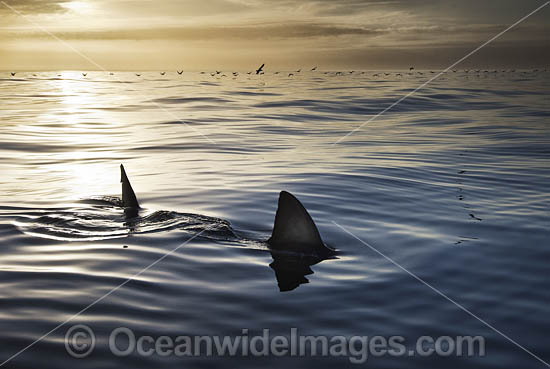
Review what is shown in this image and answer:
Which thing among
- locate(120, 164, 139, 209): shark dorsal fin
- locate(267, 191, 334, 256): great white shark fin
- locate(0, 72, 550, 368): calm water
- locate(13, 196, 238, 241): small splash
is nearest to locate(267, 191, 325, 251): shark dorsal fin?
locate(267, 191, 334, 256): great white shark fin

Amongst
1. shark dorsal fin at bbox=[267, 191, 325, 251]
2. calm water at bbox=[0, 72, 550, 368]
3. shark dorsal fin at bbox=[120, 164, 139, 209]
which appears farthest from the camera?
shark dorsal fin at bbox=[120, 164, 139, 209]

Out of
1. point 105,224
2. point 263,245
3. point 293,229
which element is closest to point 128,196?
point 105,224

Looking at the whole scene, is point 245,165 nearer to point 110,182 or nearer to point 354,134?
point 110,182

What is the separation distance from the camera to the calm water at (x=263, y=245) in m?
5.02

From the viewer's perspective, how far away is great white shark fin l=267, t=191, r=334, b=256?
268 inches

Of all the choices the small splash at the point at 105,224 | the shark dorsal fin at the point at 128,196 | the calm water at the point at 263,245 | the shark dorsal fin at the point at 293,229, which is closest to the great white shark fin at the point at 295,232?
the shark dorsal fin at the point at 293,229

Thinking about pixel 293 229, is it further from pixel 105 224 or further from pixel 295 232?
pixel 105 224

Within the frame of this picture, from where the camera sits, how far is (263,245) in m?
7.71

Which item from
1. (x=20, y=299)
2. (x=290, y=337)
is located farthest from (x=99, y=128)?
(x=290, y=337)

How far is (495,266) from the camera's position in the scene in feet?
23.0

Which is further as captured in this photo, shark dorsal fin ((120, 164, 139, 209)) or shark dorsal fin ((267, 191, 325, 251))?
shark dorsal fin ((120, 164, 139, 209))

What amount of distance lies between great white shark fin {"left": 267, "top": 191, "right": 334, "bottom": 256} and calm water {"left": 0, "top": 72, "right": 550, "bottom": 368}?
0.83 feet

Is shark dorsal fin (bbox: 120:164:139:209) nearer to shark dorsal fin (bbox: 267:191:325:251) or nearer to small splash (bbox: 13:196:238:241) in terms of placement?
small splash (bbox: 13:196:238:241)

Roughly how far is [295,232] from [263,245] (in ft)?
2.52
